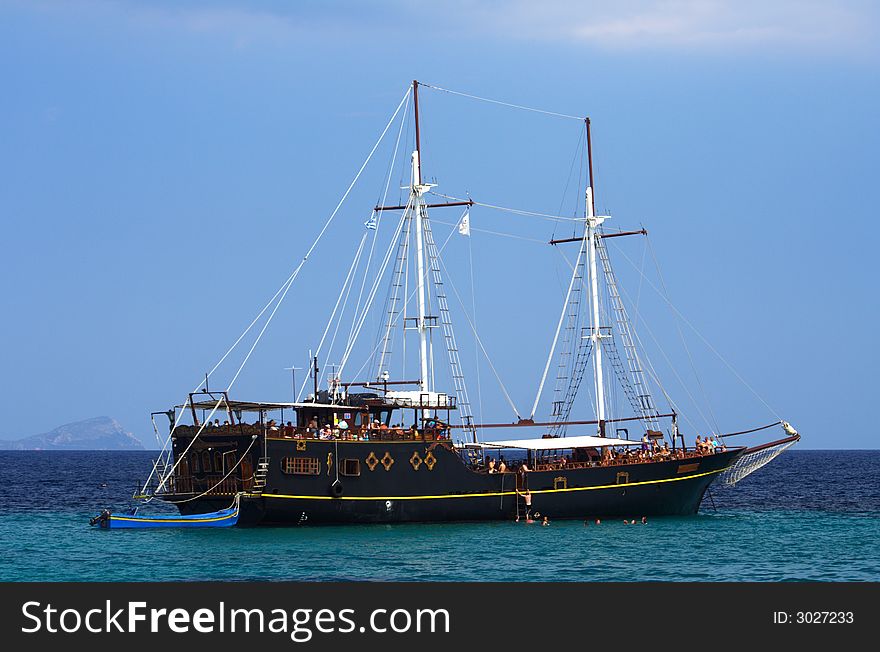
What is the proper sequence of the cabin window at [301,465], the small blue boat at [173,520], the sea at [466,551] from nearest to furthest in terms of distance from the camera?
the sea at [466,551]
the cabin window at [301,465]
the small blue boat at [173,520]

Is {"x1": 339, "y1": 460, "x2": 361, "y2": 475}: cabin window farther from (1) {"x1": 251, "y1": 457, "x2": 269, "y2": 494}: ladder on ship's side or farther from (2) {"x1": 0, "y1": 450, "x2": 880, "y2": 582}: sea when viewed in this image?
(1) {"x1": 251, "y1": 457, "x2": 269, "y2": 494}: ladder on ship's side

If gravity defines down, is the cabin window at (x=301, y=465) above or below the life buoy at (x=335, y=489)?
above

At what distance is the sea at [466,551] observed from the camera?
1778 inches

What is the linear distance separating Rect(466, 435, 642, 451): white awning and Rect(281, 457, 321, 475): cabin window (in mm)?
9394

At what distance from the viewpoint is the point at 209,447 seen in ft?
193

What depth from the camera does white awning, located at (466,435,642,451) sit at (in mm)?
64250

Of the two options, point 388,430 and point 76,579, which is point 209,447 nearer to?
point 388,430

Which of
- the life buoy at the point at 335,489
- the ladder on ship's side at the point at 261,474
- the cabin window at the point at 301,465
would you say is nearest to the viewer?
the ladder on ship's side at the point at 261,474

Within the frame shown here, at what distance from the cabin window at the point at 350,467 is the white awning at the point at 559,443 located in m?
7.40

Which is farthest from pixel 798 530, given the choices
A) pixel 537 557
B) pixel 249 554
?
pixel 249 554

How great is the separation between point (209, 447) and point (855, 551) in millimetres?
28944

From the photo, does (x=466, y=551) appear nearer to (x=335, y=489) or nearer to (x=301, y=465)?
(x=335, y=489)

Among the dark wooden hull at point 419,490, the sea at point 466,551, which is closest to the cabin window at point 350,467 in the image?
the dark wooden hull at point 419,490

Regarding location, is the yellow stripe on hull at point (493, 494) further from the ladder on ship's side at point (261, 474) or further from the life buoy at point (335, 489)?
the ladder on ship's side at point (261, 474)
